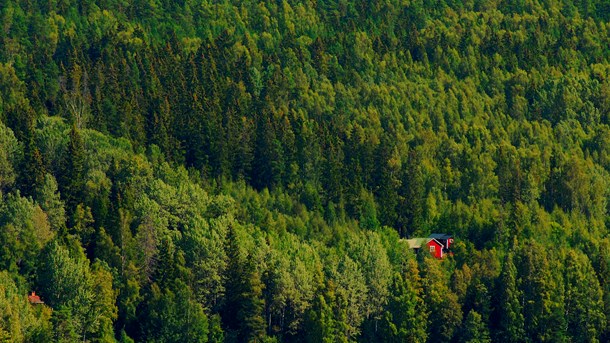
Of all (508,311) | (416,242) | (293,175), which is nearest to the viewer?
(508,311)

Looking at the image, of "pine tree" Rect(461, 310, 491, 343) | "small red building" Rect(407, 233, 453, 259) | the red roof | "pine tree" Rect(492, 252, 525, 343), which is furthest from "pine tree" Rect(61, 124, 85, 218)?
"pine tree" Rect(492, 252, 525, 343)

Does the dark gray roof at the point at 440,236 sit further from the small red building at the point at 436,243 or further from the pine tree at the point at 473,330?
the pine tree at the point at 473,330

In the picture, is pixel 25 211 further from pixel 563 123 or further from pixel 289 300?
pixel 563 123

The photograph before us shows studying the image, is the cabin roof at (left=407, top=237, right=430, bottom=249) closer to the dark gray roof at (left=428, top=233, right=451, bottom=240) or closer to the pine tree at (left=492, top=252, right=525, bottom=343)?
the dark gray roof at (left=428, top=233, right=451, bottom=240)

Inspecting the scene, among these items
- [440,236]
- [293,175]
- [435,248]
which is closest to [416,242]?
[435,248]

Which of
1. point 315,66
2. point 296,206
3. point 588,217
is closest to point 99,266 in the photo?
point 296,206

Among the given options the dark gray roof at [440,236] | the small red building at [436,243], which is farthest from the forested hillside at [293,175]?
the small red building at [436,243]

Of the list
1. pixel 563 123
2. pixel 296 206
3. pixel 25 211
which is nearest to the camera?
pixel 25 211

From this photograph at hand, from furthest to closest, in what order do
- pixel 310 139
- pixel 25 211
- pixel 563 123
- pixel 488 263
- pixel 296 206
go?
pixel 563 123
pixel 310 139
pixel 296 206
pixel 488 263
pixel 25 211

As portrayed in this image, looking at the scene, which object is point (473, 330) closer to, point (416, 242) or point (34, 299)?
point (416, 242)
